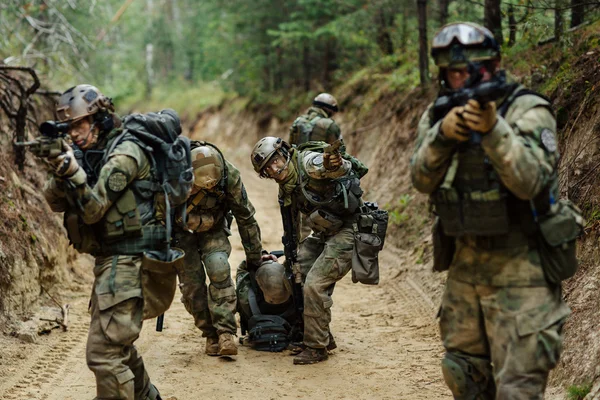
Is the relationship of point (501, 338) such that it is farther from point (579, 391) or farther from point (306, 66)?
point (306, 66)

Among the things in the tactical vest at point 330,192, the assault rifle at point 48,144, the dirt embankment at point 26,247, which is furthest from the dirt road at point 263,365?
the assault rifle at point 48,144

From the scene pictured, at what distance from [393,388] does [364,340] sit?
159 cm

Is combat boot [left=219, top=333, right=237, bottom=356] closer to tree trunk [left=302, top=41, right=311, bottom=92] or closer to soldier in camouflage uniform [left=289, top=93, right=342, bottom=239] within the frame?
soldier in camouflage uniform [left=289, top=93, right=342, bottom=239]

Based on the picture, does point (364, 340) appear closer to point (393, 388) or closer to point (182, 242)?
point (393, 388)

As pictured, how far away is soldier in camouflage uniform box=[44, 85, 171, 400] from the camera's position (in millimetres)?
4820

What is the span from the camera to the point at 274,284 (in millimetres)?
7535

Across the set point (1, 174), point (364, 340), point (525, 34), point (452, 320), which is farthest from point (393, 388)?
point (525, 34)

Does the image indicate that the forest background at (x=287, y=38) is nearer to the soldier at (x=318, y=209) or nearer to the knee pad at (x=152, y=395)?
the soldier at (x=318, y=209)

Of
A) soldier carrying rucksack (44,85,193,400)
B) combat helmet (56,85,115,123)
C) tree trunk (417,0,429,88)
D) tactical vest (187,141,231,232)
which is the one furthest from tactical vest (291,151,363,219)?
tree trunk (417,0,429,88)

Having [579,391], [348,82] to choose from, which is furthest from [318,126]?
[348,82]

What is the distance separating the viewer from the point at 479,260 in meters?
4.10

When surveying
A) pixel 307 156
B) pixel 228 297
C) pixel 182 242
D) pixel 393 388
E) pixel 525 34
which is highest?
pixel 525 34

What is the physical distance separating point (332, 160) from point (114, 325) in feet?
8.95

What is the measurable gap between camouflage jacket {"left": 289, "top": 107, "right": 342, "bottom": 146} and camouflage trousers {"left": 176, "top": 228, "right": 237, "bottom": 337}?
14.6 ft
